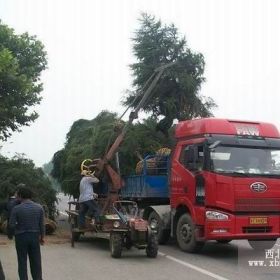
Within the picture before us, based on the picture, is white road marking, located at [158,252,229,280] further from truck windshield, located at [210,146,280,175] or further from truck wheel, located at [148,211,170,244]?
truck windshield, located at [210,146,280,175]

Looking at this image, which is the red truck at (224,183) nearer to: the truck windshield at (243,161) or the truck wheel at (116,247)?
the truck windshield at (243,161)

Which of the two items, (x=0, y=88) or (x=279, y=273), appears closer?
(x=279, y=273)

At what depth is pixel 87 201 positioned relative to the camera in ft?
40.4

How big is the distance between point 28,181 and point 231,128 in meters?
7.94

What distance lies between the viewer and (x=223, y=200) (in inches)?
411

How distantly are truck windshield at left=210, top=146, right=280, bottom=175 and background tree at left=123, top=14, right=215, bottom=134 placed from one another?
6.71 m

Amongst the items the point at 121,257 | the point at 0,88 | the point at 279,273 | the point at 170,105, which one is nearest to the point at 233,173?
the point at 279,273

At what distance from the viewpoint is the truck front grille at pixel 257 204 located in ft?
34.1

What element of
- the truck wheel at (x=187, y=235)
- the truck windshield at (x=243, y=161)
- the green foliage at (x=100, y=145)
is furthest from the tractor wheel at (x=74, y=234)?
the truck windshield at (x=243, y=161)

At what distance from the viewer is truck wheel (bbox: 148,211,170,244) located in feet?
42.1

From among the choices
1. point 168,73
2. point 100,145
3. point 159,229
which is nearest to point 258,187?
point 159,229

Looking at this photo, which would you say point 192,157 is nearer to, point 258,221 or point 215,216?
point 215,216

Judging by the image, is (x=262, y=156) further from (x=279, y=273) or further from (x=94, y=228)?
(x=94, y=228)

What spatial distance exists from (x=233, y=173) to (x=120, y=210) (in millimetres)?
3084
